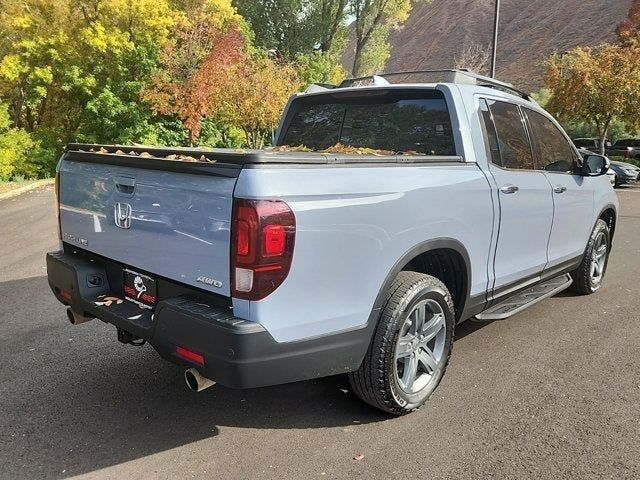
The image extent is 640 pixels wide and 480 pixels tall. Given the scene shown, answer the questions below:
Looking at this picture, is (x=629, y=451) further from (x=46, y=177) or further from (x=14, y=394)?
(x=46, y=177)

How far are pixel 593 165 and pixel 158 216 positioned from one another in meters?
3.97

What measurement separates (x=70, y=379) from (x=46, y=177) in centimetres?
1840

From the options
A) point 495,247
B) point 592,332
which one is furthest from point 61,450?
point 592,332

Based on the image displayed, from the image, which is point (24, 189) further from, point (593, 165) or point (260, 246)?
point (260, 246)

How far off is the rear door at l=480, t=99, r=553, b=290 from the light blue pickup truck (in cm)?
2

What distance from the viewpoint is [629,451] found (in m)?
2.88

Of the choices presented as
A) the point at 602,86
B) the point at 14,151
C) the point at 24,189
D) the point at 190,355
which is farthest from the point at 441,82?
the point at 602,86

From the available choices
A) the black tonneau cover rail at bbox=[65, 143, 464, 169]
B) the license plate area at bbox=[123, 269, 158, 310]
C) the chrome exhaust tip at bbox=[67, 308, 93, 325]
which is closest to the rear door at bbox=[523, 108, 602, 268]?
the black tonneau cover rail at bbox=[65, 143, 464, 169]

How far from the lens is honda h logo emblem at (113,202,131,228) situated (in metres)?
2.97

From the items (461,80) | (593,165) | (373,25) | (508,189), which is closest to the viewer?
(508,189)

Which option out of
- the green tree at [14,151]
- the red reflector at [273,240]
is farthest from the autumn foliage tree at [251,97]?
the red reflector at [273,240]

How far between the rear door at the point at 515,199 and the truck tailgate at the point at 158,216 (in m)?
2.09

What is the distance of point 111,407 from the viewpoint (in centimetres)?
332

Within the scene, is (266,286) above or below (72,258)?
above
